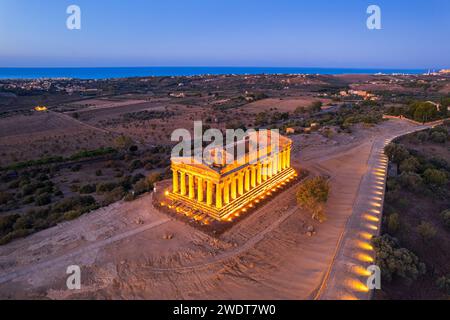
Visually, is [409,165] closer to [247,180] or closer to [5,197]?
[247,180]

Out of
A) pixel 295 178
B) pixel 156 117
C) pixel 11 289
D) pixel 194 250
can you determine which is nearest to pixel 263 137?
pixel 295 178

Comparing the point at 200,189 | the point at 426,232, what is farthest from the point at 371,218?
the point at 200,189

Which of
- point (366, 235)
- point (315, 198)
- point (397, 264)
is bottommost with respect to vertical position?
point (397, 264)

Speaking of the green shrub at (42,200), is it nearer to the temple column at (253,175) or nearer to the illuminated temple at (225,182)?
the illuminated temple at (225,182)

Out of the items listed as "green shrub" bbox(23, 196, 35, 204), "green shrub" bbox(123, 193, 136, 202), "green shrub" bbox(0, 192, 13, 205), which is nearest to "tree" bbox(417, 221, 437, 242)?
"green shrub" bbox(123, 193, 136, 202)

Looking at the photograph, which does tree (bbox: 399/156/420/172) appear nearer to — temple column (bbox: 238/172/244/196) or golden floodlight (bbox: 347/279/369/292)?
temple column (bbox: 238/172/244/196)

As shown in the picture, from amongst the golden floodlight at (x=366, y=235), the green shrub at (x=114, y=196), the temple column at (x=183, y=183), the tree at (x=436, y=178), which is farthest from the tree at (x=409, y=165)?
the green shrub at (x=114, y=196)
